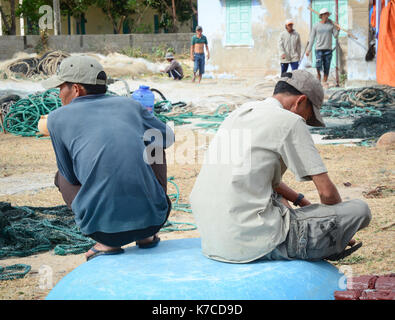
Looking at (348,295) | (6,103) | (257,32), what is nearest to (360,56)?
(257,32)

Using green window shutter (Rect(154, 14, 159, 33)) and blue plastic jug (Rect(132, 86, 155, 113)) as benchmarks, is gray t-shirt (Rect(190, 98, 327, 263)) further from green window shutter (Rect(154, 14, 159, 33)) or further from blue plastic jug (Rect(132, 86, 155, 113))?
green window shutter (Rect(154, 14, 159, 33))

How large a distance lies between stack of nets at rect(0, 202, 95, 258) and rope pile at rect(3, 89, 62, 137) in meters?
5.92

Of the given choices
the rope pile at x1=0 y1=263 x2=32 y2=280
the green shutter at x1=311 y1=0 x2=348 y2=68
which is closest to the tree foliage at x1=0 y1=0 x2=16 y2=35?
the green shutter at x1=311 y1=0 x2=348 y2=68

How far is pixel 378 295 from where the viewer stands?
2.70 meters

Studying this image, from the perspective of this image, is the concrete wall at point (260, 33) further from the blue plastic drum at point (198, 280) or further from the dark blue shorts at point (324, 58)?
the blue plastic drum at point (198, 280)

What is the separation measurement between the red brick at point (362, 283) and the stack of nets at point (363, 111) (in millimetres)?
6879

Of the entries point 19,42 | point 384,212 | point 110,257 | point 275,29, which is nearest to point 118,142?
point 110,257

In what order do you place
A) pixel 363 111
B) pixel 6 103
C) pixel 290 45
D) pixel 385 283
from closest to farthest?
pixel 385 283, pixel 363 111, pixel 6 103, pixel 290 45

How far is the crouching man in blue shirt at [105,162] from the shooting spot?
3.19m

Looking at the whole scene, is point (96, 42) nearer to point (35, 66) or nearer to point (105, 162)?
point (35, 66)

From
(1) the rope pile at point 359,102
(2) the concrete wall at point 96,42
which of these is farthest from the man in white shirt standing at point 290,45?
(2) the concrete wall at point 96,42

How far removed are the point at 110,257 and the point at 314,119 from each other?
142cm

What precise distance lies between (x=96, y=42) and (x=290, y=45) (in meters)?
11.1

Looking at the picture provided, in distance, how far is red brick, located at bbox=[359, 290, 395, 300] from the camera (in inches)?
105
